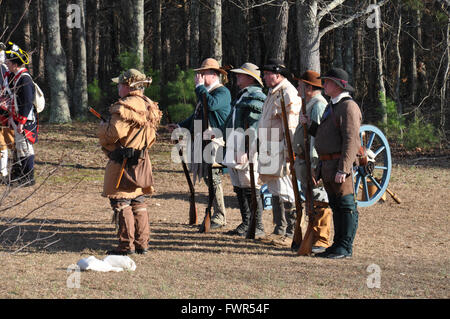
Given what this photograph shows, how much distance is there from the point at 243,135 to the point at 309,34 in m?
6.20

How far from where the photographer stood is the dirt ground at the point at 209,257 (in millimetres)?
5430

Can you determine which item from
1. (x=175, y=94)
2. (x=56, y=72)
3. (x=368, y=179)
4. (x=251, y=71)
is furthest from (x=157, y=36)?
(x=251, y=71)

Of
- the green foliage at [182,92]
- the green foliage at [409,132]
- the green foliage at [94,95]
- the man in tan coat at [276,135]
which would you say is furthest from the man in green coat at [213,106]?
the green foliage at [94,95]

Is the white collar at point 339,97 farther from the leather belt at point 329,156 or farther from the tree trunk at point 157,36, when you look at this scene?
the tree trunk at point 157,36

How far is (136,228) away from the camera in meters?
6.78

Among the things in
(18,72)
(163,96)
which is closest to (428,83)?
(163,96)

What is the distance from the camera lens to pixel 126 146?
661cm

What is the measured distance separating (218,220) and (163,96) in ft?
35.0

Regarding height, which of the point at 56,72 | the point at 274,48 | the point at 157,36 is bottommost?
the point at 56,72

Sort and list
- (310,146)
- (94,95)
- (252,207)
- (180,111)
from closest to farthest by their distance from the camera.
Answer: (310,146)
(252,207)
(180,111)
(94,95)

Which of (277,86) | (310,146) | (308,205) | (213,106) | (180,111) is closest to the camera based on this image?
(308,205)

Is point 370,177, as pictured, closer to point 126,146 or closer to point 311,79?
point 311,79

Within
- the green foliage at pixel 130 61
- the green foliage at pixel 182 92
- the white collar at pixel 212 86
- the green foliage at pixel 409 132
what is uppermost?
the green foliage at pixel 130 61

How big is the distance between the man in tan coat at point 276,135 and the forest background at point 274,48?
1438 millimetres
